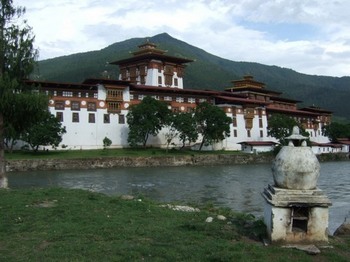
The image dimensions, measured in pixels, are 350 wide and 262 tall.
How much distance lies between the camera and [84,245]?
30.7 ft

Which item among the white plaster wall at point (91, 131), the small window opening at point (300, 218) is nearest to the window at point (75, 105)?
the white plaster wall at point (91, 131)

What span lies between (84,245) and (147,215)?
3988 mm

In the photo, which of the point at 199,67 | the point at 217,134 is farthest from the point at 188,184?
the point at 199,67

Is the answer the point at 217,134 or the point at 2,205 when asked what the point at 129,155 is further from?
the point at 2,205

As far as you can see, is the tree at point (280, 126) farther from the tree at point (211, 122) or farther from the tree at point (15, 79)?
the tree at point (15, 79)

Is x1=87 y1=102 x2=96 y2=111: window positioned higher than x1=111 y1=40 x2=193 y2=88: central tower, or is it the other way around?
x1=111 y1=40 x2=193 y2=88: central tower

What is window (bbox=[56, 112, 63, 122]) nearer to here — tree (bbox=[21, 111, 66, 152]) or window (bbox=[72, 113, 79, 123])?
window (bbox=[72, 113, 79, 123])

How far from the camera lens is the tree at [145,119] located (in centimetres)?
7056

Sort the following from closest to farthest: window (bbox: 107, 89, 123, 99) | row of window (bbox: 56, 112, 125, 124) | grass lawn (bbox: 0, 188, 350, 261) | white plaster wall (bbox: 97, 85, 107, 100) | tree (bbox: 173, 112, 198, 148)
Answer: grass lawn (bbox: 0, 188, 350, 261) → row of window (bbox: 56, 112, 125, 124) → tree (bbox: 173, 112, 198, 148) → white plaster wall (bbox: 97, 85, 107, 100) → window (bbox: 107, 89, 123, 99)

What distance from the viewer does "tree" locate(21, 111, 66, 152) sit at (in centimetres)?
6107

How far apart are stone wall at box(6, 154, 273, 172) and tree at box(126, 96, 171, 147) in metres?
7.14

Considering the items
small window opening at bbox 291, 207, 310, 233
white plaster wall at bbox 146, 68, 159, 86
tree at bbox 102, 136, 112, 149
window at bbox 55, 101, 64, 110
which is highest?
white plaster wall at bbox 146, 68, 159, 86

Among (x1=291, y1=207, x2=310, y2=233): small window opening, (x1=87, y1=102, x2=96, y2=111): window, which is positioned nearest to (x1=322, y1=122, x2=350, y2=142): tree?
(x1=87, y1=102, x2=96, y2=111): window

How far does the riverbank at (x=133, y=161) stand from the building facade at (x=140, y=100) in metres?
9.63
